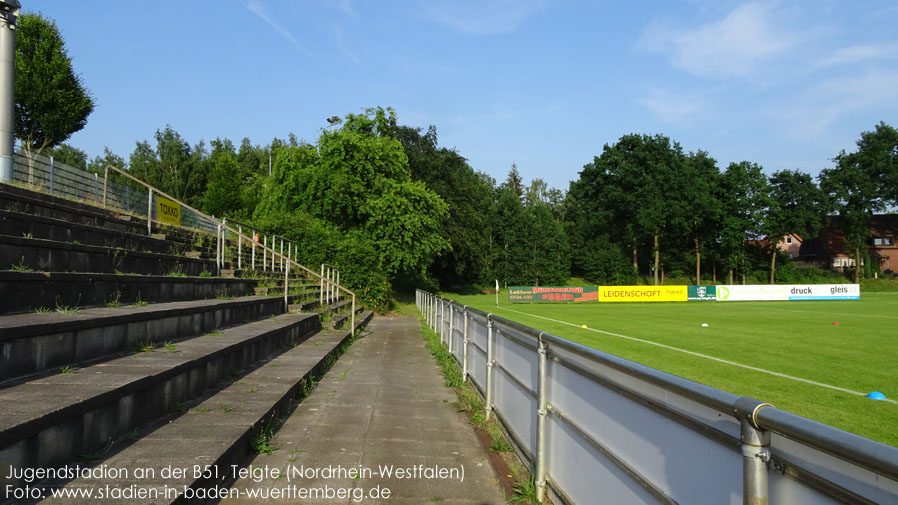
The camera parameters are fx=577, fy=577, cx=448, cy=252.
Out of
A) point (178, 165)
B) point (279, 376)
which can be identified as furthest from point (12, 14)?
point (178, 165)

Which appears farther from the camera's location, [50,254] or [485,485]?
[50,254]

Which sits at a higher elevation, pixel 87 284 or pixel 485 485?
pixel 87 284

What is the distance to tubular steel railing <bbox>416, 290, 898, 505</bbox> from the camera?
1.36m

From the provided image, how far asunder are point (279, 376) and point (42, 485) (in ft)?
13.2

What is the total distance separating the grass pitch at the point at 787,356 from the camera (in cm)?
846

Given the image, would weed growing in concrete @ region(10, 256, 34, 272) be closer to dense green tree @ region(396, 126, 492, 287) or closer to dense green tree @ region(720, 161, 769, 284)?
dense green tree @ region(396, 126, 492, 287)

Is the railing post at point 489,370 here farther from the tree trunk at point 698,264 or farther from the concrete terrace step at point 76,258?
the tree trunk at point 698,264

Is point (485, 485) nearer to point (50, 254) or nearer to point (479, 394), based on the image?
point (479, 394)

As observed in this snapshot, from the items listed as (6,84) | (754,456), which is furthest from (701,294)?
(754,456)

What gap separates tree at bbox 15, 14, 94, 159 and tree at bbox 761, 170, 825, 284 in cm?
6968

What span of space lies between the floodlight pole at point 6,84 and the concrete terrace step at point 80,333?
694cm

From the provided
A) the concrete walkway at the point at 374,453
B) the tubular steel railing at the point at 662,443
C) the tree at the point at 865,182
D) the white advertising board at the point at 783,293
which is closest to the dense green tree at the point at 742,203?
the tree at the point at 865,182

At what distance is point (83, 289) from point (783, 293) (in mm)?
51505

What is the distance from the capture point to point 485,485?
422 cm
